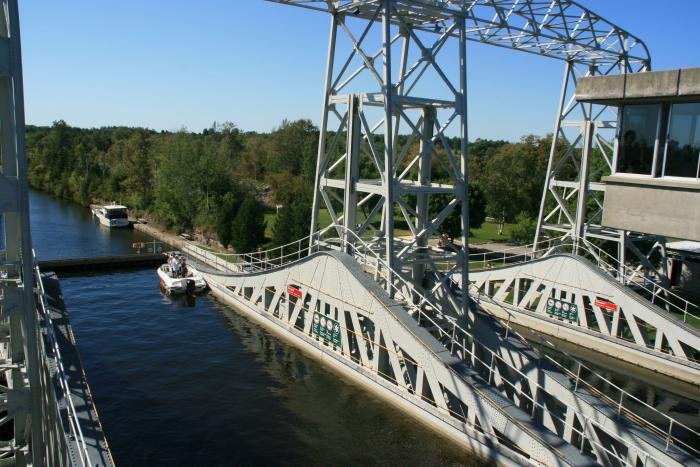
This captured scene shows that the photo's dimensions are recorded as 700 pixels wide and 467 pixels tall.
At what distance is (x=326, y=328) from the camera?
1970 cm

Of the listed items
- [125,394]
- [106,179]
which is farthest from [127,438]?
[106,179]

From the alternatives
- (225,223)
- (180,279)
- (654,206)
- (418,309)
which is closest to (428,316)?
(418,309)

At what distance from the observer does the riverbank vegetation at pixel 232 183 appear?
4075 cm

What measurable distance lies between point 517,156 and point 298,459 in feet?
158

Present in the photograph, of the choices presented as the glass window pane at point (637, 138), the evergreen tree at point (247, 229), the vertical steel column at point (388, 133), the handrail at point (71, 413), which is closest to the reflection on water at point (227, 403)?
the handrail at point (71, 413)

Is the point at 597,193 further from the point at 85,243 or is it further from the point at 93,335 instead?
the point at 85,243

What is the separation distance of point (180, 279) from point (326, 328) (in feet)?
40.5

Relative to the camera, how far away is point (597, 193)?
1314 inches

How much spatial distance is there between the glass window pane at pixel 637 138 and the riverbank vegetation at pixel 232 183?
9.40 metres

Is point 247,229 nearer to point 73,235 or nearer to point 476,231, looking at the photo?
point 73,235

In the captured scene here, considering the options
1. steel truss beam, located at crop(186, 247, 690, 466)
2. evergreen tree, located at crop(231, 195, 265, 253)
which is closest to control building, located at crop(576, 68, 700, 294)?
steel truss beam, located at crop(186, 247, 690, 466)

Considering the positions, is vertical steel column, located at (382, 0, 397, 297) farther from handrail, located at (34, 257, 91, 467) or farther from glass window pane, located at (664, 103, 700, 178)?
handrail, located at (34, 257, 91, 467)

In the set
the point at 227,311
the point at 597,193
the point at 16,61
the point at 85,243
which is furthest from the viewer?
the point at 85,243

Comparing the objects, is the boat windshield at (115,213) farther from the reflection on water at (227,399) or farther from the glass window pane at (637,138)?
the glass window pane at (637,138)
